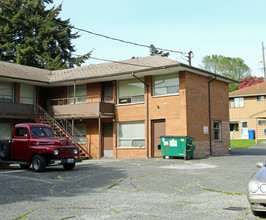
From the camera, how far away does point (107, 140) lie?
2498 cm

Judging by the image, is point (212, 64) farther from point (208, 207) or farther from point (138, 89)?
point (208, 207)

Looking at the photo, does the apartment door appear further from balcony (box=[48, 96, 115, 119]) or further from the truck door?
the truck door

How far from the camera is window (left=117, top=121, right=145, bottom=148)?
917 inches

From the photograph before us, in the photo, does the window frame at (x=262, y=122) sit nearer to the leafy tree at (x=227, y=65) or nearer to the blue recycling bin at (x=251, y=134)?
the blue recycling bin at (x=251, y=134)

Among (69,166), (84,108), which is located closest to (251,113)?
(84,108)

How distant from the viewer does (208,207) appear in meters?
7.41

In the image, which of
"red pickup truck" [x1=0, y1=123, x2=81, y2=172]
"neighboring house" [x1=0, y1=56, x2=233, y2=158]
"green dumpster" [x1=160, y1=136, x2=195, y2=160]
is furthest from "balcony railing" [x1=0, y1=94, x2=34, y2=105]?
"green dumpster" [x1=160, y1=136, x2=195, y2=160]

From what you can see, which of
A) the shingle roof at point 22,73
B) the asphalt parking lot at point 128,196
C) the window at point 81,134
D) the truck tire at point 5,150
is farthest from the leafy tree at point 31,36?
the asphalt parking lot at point 128,196

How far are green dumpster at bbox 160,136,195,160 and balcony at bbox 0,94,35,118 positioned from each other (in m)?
10.5

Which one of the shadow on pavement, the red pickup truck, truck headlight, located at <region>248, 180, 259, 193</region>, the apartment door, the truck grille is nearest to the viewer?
truck headlight, located at <region>248, 180, 259, 193</region>

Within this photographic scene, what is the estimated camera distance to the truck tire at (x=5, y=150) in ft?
51.4

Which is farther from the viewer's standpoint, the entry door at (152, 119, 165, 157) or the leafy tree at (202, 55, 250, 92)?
the leafy tree at (202, 55, 250, 92)

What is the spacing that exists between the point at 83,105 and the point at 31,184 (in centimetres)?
1333

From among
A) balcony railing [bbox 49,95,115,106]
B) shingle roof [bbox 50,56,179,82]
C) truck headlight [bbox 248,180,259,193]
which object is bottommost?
truck headlight [bbox 248,180,259,193]
